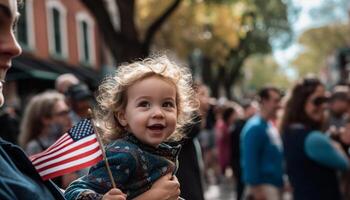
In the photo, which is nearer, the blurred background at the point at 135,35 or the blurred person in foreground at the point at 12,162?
the blurred person in foreground at the point at 12,162

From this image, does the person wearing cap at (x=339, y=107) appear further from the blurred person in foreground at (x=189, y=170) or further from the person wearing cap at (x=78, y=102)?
the blurred person in foreground at (x=189, y=170)

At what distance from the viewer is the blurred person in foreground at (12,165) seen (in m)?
1.46

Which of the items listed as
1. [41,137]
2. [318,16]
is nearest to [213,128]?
[41,137]

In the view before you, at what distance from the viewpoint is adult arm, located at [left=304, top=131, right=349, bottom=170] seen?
5168mm

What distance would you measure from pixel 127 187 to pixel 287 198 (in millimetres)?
10271

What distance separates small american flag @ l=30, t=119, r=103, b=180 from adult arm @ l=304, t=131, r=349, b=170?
10.7ft

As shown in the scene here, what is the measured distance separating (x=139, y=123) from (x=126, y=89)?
0.60 feet

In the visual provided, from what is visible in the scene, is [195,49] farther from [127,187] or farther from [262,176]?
[127,187]

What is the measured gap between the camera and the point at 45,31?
2311cm

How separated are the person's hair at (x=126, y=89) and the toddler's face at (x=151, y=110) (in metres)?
0.03

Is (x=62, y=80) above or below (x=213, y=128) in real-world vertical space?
above

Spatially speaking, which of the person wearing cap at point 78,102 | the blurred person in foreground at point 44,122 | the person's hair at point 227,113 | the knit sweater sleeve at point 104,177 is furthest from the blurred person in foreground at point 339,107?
the knit sweater sleeve at point 104,177

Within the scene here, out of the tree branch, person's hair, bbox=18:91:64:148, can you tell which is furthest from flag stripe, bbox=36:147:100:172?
the tree branch

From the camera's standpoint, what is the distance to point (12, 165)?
1.61m
